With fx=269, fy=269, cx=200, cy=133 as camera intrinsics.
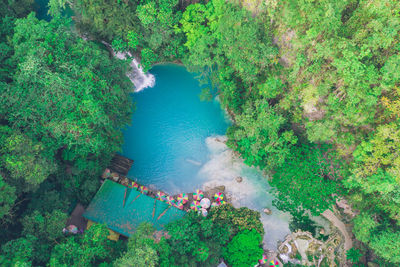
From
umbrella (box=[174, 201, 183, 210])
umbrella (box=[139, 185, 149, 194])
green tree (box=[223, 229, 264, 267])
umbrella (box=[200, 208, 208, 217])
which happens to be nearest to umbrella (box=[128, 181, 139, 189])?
umbrella (box=[139, 185, 149, 194])

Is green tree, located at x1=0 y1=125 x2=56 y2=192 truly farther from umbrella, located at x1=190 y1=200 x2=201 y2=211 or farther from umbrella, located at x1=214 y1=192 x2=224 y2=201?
umbrella, located at x1=214 y1=192 x2=224 y2=201

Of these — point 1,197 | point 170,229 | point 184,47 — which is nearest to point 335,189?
point 170,229

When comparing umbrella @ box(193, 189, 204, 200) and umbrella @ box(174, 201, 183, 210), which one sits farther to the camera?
umbrella @ box(193, 189, 204, 200)

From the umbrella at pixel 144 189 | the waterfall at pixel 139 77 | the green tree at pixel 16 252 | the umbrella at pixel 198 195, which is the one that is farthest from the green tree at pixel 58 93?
the umbrella at pixel 198 195

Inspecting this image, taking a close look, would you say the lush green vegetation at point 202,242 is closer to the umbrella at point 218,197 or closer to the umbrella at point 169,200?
the umbrella at point 218,197

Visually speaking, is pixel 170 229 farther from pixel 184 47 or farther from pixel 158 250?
pixel 184 47

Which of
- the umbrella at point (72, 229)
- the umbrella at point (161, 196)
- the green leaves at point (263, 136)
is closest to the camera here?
the green leaves at point (263, 136)
